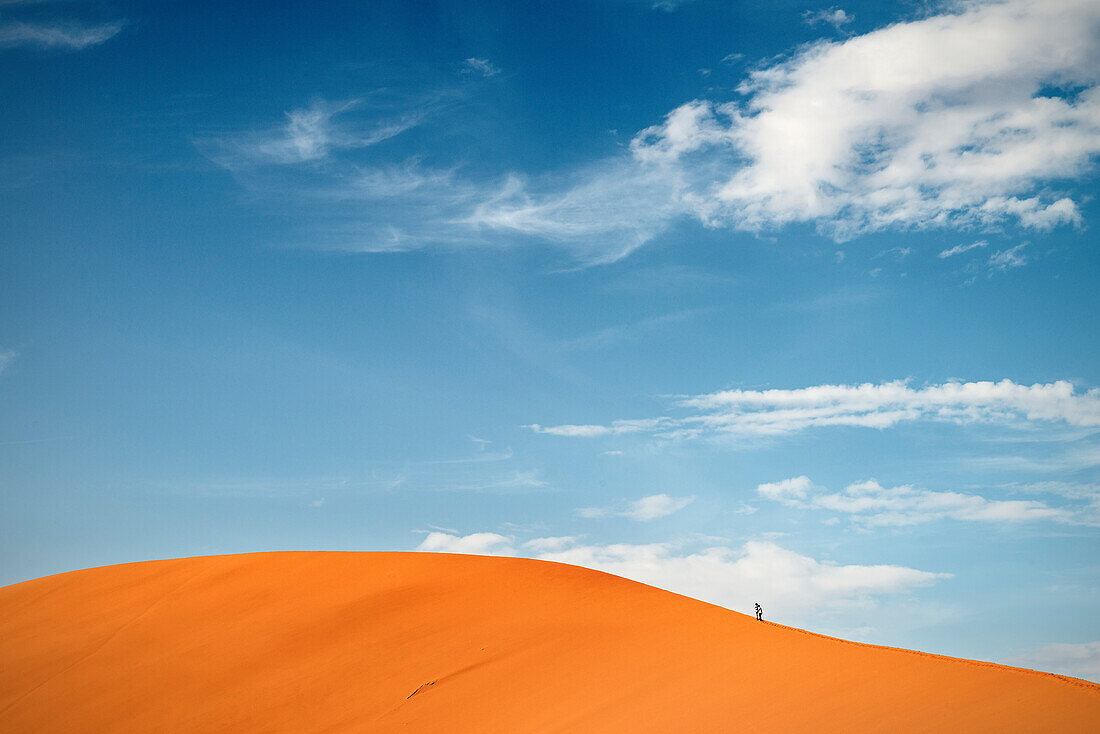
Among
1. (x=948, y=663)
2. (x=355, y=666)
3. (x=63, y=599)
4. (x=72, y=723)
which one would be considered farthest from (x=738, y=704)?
(x=63, y=599)

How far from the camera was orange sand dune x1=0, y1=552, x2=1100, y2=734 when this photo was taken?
38.1 ft

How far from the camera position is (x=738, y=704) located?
12094mm

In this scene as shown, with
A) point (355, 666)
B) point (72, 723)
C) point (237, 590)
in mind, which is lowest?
point (72, 723)

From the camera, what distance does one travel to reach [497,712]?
13.0 metres

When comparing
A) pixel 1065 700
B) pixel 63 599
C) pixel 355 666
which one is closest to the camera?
pixel 1065 700

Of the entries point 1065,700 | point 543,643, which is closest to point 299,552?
point 543,643

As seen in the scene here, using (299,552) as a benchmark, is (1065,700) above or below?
below

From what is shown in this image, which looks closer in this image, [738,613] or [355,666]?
[355,666]

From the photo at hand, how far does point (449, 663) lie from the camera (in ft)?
48.6

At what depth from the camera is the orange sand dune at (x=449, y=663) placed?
11.6 m

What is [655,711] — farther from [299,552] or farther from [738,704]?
[299,552]

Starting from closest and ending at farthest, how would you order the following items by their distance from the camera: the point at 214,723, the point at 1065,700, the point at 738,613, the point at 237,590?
1. the point at 1065,700
2. the point at 214,723
3. the point at 738,613
4. the point at 237,590

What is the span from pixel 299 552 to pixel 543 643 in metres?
8.52

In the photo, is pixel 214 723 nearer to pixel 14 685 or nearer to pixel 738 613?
pixel 14 685
